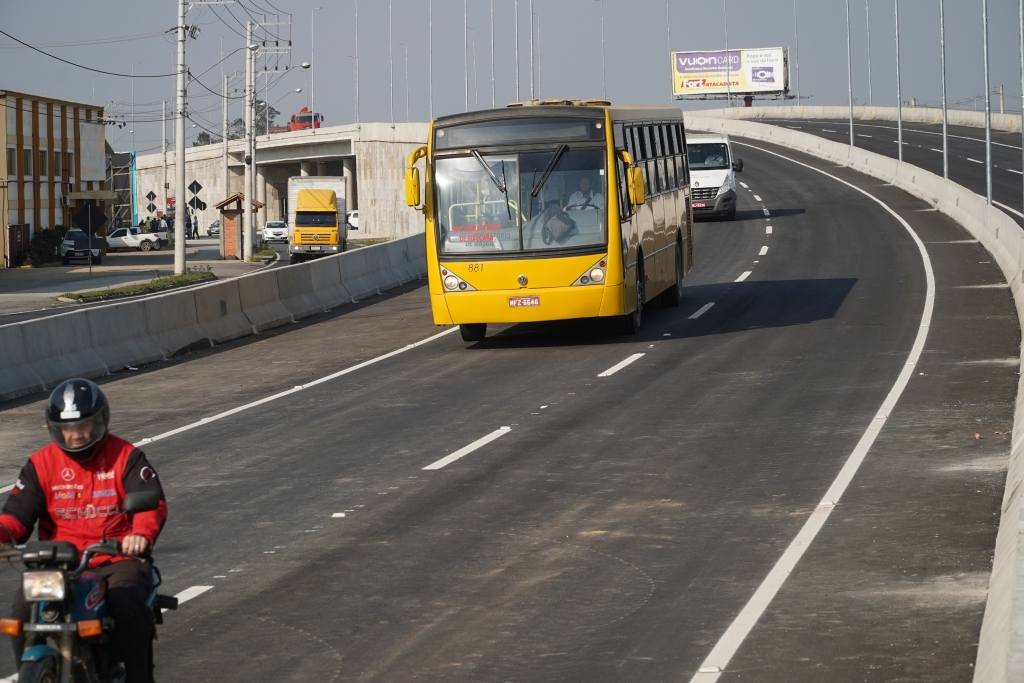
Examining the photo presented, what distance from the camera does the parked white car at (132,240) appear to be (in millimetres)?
82750

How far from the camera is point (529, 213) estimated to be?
2014cm

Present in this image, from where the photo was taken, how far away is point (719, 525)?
10.0 meters

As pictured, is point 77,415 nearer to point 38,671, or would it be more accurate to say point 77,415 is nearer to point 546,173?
point 38,671

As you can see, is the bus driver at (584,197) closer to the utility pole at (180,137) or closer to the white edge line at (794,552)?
the white edge line at (794,552)

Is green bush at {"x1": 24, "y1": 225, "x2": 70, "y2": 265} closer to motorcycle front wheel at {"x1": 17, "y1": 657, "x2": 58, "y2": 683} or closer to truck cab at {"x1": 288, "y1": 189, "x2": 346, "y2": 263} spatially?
truck cab at {"x1": 288, "y1": 189, "x2": 346, "y2": 263}

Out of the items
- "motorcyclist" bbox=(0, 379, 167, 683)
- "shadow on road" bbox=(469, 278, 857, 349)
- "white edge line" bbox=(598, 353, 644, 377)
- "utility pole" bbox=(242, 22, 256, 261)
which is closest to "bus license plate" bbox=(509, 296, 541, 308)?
"shadow on road" bbox=(469, 278, 857, 349)

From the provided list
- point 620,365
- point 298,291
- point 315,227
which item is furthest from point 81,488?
point 315,227

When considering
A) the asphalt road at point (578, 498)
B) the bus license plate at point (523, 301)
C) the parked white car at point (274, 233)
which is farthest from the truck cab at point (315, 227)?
the bus license plate at point (523, 301)

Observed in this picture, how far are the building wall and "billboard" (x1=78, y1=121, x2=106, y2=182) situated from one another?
541 mm

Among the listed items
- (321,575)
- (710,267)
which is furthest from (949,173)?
(321,575)

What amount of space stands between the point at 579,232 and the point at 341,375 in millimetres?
4002

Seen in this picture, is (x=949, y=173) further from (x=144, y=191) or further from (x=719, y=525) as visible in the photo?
(x=144, y=191)

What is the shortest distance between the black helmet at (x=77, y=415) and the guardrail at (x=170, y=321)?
1276cm

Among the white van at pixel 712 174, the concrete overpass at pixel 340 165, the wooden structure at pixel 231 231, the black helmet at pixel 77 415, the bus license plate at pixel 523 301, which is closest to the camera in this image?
the black helmet at pixel 77 415
